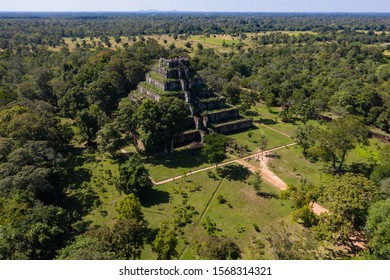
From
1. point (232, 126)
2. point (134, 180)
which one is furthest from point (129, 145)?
point (232, 126)

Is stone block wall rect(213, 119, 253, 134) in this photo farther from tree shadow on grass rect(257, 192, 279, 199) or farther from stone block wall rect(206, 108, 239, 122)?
tree shadow on grass rect(257, 192, 279, 199)

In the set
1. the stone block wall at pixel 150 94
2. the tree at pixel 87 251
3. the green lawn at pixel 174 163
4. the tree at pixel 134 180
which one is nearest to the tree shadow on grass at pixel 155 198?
the tree at pixel 134 180

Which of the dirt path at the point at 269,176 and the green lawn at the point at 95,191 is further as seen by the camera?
the dirt path at the point at 269,176

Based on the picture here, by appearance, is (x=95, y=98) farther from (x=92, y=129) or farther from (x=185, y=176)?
(x=185, y=176)

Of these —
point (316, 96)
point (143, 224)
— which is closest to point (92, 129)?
point (143, 224)

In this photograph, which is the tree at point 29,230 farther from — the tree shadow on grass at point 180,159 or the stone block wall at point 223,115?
the stone block wall at point 223,115

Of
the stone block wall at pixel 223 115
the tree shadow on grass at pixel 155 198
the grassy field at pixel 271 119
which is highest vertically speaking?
the stone block wall at pixel 223 115
